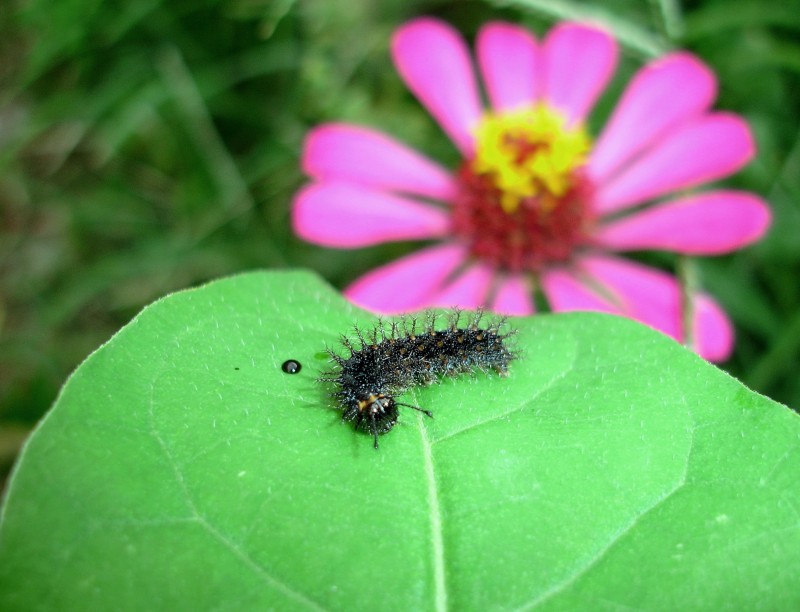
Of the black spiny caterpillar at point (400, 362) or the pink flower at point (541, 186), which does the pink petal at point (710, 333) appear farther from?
the black spiny caterpillar at point (400, 362)

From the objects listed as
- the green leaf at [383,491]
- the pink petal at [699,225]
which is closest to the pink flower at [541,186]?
the pink petal at [699,225]

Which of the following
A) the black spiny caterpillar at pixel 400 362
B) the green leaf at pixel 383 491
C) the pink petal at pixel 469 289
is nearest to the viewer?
the green leaf at pixel 383 491

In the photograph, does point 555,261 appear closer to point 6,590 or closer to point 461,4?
point 461,4

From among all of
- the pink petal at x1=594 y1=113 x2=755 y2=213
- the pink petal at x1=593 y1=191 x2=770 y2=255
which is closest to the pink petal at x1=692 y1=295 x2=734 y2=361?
the pink petal at x1=593 y1=191 x2=770 y2=255

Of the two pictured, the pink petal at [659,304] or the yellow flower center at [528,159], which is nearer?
the pink petal at [659,304]

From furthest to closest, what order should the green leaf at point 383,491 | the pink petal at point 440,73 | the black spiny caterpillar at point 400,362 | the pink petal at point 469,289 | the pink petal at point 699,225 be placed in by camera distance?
1. the pink petal at point 440,73
2. the pink petal at point 469,289
3. the pink petal at point 699,225
4. the black spiny caterpillar at point 400,362
5. the green leaf at point 383,491
